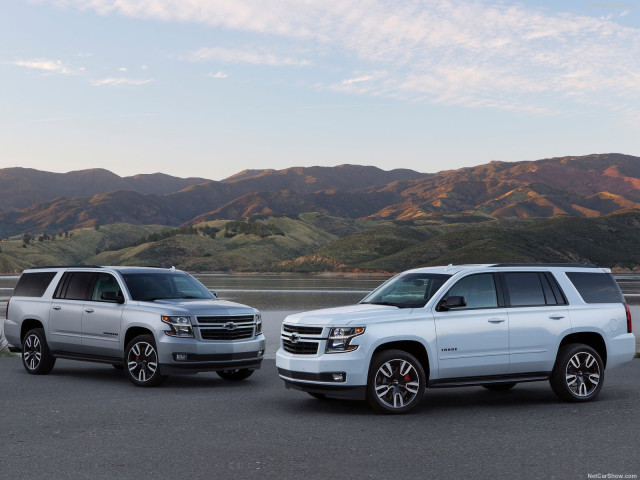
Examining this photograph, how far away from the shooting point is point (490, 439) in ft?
32.1

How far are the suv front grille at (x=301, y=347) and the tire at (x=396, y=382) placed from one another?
81 cm

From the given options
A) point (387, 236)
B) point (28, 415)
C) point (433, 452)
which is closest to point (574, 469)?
point (433, 452)

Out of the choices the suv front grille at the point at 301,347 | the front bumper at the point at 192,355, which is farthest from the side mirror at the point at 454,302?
the front bumper at the point at 192,355

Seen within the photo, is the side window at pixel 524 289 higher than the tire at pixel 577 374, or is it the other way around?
the side window at pixel 524 289

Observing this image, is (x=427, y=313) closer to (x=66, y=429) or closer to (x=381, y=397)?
(x=381, y=397)

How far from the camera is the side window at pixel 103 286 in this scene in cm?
1583

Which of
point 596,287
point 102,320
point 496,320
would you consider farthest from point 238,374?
point 596,287

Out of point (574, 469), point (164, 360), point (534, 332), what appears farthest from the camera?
point (164, 360)

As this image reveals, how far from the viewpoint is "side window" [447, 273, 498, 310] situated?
12305mm

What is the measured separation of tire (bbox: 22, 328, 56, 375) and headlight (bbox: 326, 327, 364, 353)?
7.27 metres

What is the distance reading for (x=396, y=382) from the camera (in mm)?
11523

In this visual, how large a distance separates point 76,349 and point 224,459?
794cm

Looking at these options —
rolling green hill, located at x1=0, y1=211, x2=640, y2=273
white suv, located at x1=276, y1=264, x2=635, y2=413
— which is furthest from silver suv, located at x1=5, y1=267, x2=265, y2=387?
rolling green hill, located at x1=0, y1=211, x2=640, y2=273

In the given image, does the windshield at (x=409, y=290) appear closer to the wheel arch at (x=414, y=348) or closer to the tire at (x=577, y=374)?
the wheel arch at (x=414, y=348)
